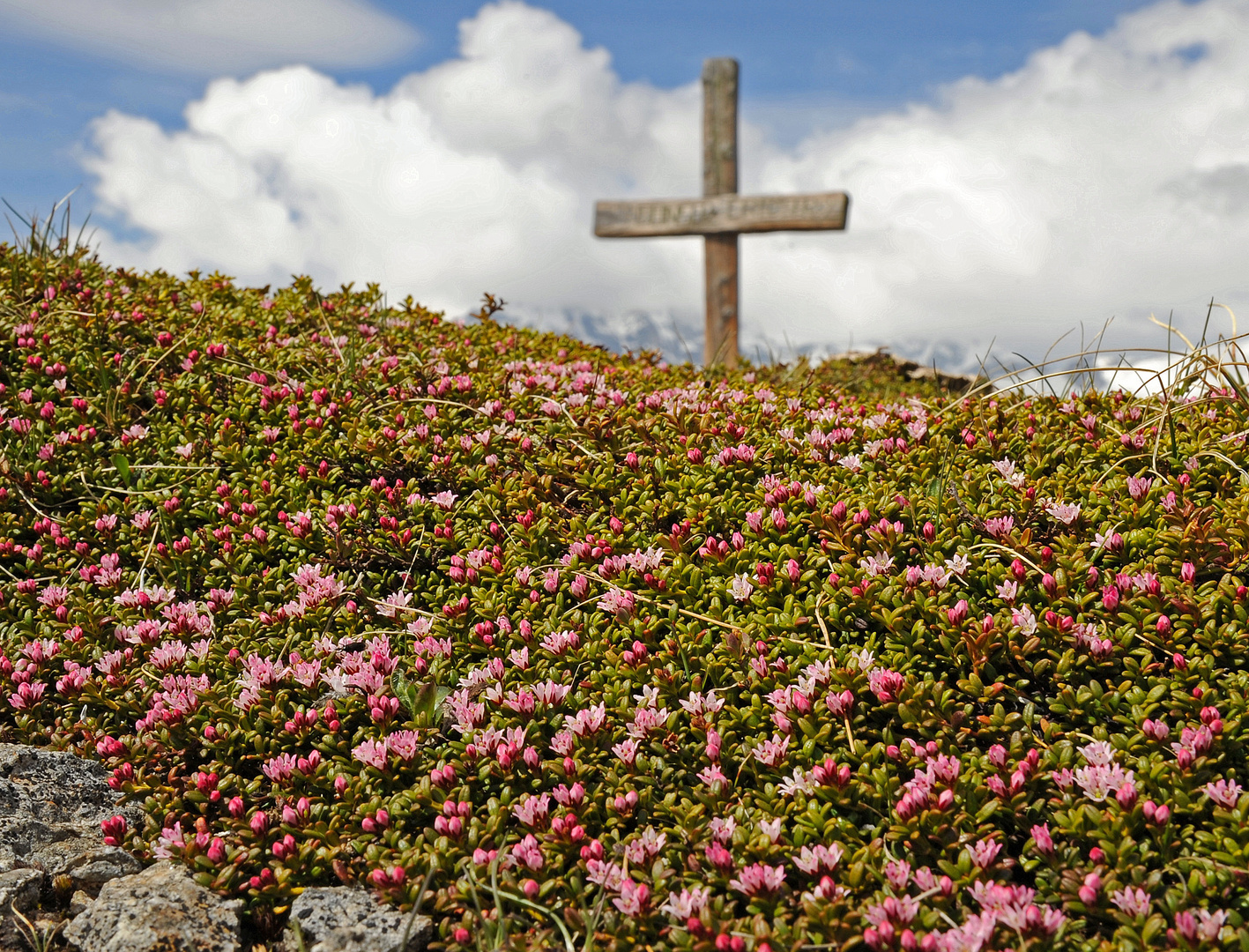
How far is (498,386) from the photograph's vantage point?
6324 millimetres

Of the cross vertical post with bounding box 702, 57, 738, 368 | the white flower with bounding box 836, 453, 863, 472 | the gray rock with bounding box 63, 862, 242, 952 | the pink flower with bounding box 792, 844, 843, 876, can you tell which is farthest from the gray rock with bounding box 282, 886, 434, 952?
the cross vertical post with bounding box 702, 57, 738, 368

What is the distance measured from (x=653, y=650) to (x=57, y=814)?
8.32ft

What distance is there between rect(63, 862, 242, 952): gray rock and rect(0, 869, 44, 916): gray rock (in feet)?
0.79

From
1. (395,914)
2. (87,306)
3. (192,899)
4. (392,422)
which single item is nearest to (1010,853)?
(395,914)

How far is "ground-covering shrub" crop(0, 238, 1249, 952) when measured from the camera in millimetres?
2996

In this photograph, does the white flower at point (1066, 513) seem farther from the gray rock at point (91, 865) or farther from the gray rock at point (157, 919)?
the gray rock at point (91, 865)

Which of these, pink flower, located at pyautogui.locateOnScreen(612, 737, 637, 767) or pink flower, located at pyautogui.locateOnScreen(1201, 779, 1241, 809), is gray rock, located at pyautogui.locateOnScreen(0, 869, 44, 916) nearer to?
pink flower, located at pyautogui.locateOnScreen(612, 737, 637, 767)

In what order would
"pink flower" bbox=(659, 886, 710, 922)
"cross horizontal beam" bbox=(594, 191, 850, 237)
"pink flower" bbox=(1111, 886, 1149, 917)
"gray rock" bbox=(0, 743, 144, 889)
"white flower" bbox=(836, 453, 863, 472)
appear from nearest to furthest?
"pink flower" bbox=(1111, 886, 1149, 917) → "pink flower" bbox=(659, 886, 710, 922) → "gray rock" bbox=(0, 743, 144, 889) → "white flower" bbox=(836, 453, 863, 472) → "cross horizontal beam" bbox=(594, 191, 850, 237)

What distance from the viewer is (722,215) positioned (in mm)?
14664

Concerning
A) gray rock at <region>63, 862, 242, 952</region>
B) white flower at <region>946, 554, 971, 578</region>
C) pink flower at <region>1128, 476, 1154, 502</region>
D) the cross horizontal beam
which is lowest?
gray rock at <region>63, 862, 242, 952</region>

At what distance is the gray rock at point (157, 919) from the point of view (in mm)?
2998

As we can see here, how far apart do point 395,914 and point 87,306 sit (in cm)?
614

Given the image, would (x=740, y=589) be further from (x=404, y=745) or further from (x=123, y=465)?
(x=123, y=465)

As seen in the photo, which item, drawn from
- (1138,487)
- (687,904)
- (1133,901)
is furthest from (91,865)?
(1138,487)
